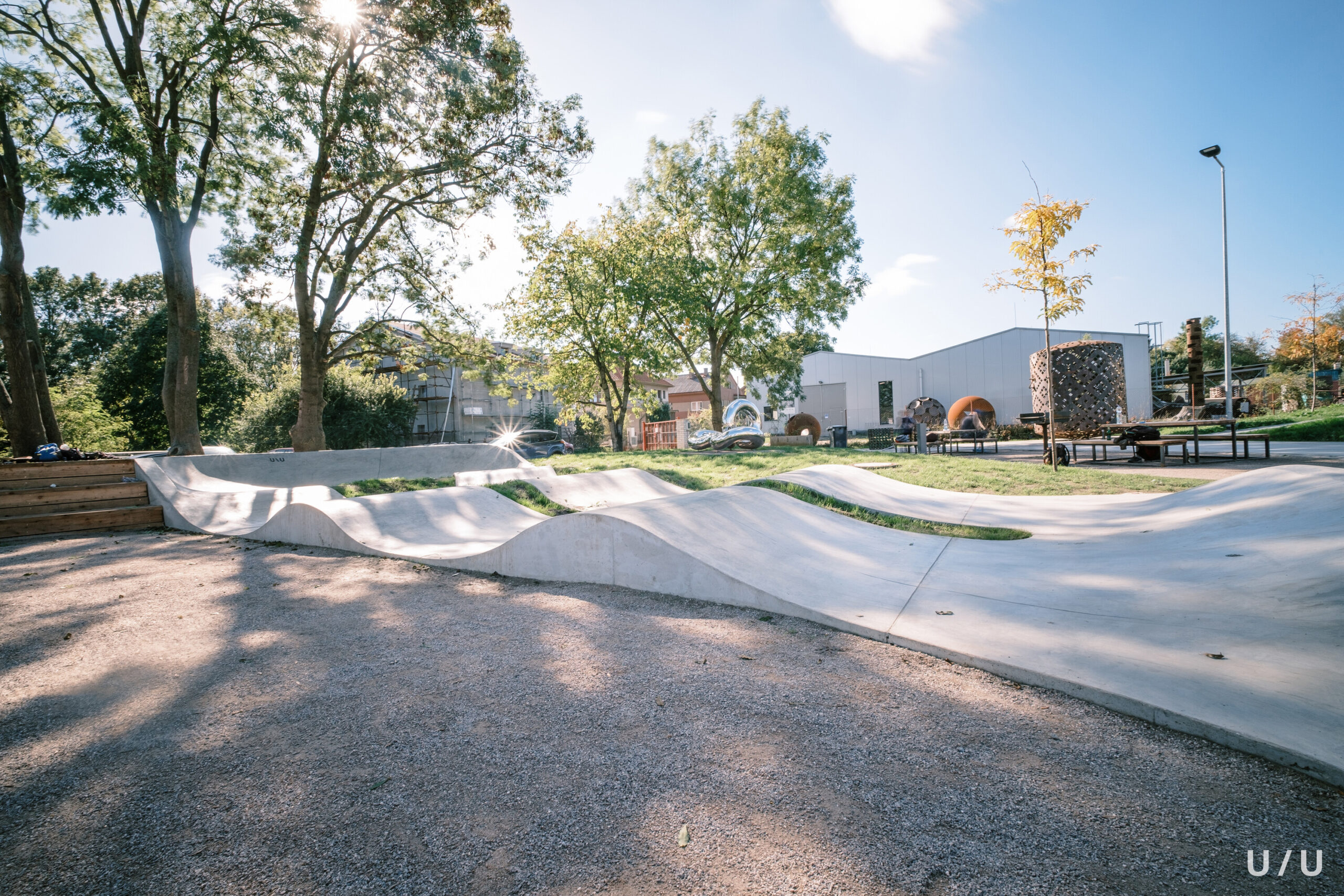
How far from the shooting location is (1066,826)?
71.5 inches

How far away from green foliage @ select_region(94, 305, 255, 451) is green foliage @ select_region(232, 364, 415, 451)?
109 cm

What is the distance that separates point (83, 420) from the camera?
17.4 meters

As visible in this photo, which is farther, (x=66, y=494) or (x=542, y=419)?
(x=542, y=419)

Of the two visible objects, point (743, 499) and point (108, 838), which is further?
point (743, 499)

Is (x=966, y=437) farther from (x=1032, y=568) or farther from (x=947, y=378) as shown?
(x=947, y=378)

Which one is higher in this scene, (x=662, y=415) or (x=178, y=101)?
(x=178, y=101)

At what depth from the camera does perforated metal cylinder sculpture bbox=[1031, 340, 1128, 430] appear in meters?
14.6

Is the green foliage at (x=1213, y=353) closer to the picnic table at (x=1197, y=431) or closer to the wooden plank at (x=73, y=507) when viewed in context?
the picnic table at (x=1197, y=431)

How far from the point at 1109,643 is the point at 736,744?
213 cm

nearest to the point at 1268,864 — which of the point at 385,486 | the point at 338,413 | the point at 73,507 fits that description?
the point at 385,486

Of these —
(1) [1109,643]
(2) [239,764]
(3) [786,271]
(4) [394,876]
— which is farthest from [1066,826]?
(3) [786,271]

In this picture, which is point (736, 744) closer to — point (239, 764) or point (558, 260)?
point (239, 764)

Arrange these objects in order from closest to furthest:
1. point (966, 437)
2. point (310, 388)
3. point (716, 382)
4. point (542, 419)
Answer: point (310, 388) → point (966, 437) → point (716, 382) → point (542, 419)

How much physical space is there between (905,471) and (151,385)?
29785mm
